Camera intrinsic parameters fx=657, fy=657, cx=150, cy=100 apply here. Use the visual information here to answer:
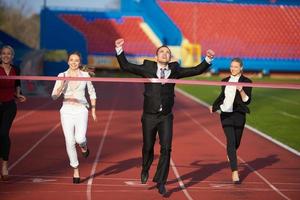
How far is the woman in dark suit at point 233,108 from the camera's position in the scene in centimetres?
1019

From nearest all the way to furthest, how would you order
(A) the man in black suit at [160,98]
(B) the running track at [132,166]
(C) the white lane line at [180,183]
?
1. (A) the man in black suit at [160,98]
2. (C) the white lane line at [180,183]
3. (B) the running track at [132,166]

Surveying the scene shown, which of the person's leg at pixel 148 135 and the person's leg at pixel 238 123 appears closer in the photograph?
the person's leg at pixel 148 135

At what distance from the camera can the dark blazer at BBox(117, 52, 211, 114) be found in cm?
902

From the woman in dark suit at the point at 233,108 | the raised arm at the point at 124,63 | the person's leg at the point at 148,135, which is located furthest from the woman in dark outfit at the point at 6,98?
the woman in dark suit at the point at 233,108

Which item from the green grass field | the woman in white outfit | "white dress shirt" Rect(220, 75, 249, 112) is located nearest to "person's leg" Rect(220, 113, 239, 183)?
"white dress shirt" Rect(220, 75, 249, 112)

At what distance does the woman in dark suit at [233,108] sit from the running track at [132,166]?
19.8 inches

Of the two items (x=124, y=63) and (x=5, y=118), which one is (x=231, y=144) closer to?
(x=124, y=63)

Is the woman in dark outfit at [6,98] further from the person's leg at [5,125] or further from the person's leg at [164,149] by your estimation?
the person's leg at [164,149]

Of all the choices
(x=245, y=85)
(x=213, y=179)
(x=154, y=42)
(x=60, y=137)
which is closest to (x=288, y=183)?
(x=213, y=179)

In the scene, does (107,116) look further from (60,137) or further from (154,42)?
(154,42)

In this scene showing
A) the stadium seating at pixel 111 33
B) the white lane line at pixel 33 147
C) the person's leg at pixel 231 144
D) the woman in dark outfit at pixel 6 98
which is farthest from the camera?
the stadium seating at pixel 111 33

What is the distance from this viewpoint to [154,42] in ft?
197

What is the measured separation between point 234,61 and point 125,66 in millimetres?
2037

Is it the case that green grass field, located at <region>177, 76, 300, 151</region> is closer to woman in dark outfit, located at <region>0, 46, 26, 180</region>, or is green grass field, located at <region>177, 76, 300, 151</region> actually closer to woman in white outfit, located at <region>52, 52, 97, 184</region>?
woman in white outfit, located at <region>52, 52, 97, 184</region>
